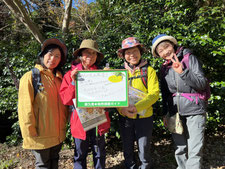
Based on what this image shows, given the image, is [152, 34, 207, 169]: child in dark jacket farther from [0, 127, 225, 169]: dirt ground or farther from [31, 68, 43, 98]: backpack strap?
[31, 68, 43, 98]: backpack strap

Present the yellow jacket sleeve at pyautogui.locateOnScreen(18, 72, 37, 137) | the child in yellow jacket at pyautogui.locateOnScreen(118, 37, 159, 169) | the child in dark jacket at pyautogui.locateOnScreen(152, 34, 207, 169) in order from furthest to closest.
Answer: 1. the child in yellow jacket at pyautogui.locateOnScreen(118, 37, 159, 169)
2. the child in dark jacket at pyautogui.locateOnScreen(152, 34, 207, 169)
3. the yellow jacket sleeve at pyautogui.locateOnScreen(18, 72, 37, 137)

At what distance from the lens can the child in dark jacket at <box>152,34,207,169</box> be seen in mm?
2199

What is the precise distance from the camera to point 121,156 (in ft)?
12.2

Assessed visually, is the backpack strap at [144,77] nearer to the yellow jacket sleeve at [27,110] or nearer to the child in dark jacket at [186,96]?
the child in dark jacket at [186,96]

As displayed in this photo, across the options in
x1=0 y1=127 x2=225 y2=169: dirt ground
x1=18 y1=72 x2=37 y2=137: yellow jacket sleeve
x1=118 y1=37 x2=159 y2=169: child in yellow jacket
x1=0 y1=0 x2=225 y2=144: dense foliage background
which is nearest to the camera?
x1=18 y1=72 x2=37 y2=137: yellow jacket sleeve

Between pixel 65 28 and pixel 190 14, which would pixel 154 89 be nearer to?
pixel 190 14

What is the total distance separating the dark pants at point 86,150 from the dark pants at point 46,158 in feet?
1.04

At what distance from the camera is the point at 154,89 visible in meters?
2.33

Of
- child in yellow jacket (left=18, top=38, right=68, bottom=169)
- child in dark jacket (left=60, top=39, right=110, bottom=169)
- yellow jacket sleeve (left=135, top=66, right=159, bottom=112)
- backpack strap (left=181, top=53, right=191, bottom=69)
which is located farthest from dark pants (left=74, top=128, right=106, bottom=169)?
backpack strap (left=181, top=53, right=191, bottom=69)

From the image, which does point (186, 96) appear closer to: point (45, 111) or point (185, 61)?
point (185, 61)

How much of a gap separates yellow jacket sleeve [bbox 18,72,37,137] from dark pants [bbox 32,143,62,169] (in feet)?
1.02

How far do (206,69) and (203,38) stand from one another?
2.54 feet

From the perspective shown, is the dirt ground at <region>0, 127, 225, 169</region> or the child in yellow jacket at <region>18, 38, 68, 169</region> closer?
the child in yellow jacket at <region>18, 38, 68, 169</region>

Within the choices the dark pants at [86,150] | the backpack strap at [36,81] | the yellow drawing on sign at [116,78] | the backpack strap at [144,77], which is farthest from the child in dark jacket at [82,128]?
the backpack strap at [144,77]
